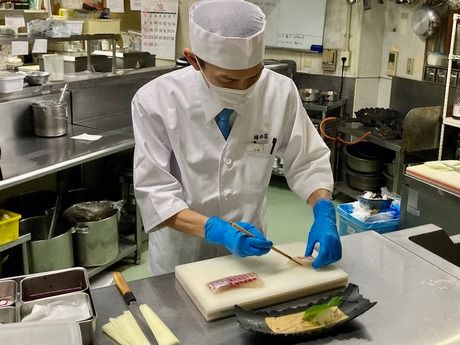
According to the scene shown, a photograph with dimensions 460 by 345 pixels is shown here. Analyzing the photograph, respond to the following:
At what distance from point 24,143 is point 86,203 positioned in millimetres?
502

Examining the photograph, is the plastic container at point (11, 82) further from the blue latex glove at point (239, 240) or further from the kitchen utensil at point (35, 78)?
the blue latex glove at point (239, 240)

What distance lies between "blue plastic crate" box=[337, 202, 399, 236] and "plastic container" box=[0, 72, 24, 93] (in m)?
2.05

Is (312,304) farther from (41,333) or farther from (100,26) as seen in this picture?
(100,26)

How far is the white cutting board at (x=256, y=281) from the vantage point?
116cm

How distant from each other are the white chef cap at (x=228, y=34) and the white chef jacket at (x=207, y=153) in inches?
5.9

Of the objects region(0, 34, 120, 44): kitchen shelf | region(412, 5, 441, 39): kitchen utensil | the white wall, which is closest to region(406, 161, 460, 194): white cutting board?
region(412, 5, 441, 39): kitchen utensil

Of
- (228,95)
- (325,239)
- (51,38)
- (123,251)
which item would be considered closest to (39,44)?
(51,38)

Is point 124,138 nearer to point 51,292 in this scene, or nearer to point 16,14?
point 51,292

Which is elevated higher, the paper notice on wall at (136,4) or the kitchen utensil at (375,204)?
the paper notice on wall at (136,4)

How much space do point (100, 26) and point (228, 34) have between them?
534 centimetres

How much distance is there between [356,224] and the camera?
295cm

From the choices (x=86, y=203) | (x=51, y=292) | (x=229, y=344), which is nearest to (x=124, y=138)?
(x=86, y=203)

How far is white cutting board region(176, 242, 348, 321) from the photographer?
1162mm

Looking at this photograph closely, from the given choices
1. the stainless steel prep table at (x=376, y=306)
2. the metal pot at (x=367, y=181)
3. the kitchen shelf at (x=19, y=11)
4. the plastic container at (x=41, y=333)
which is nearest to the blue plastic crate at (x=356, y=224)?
the metal pot at (x=367, y=181)
